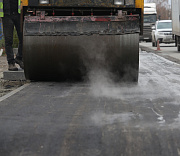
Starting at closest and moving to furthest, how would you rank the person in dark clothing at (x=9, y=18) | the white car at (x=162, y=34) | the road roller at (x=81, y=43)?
the road roller at (x=81, y=43) → the person in dark clothing at (x=9, y=18) → the white car at (x=162, y=34)

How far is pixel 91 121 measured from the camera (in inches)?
230

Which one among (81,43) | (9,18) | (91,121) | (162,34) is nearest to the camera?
(91,121)

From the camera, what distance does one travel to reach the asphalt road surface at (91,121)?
466 centimetres

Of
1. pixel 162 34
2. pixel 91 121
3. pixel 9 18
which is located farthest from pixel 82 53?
pixel 162 34

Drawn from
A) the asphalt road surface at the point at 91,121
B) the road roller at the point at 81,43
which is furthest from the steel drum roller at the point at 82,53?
the asphalt road surface at the point at 91,121

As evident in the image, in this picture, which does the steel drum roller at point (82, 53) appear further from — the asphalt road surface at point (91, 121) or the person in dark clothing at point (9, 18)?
the person in dark clothing at point (9, 18)

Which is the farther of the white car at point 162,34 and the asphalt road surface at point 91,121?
the white car at point 162,34

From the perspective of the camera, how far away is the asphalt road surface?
4656 mm

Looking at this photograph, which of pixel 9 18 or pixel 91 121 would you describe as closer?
pixel 91 121

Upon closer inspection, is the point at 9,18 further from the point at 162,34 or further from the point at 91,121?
the point at 162,34

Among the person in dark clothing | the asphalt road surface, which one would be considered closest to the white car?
the person in dark clothing

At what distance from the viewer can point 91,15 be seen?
10266 mm

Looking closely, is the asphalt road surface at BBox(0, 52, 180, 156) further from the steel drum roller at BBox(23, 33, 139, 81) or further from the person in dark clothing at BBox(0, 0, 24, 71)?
the person in dark clothing at BBox(0, 0, 24, 71)

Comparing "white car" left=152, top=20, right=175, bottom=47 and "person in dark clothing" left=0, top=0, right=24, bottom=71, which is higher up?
"person in dark clothing" left=0, top=0, right=24, bottom=71
